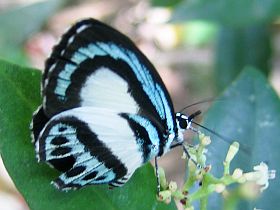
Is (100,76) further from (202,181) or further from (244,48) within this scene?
(244,48)

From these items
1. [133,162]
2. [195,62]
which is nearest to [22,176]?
[133,162]

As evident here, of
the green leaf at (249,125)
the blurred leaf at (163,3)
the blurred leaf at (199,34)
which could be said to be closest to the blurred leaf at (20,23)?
the blurred leaf at (199,34)

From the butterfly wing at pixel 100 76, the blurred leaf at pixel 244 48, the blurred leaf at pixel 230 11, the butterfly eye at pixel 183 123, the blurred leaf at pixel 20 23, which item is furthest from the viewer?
the blurred leaf at pixel 20 23

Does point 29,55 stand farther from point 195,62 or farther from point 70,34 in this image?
point 70,34

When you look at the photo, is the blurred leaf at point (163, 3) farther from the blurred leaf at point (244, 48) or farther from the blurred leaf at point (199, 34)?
the blurred leaf at point (199, 34)

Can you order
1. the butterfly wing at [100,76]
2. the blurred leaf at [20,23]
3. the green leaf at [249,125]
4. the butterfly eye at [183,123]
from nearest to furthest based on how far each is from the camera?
the butterfly wing at [100,76] < the butterfly eye at [183,123] < the green leaf at [249,125] < the blurred leaf at [20,23]

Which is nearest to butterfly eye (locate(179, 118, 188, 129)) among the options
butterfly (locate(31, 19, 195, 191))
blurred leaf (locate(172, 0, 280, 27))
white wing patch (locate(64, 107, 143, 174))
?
butterfly (locate(31, 19, 195, 191))
